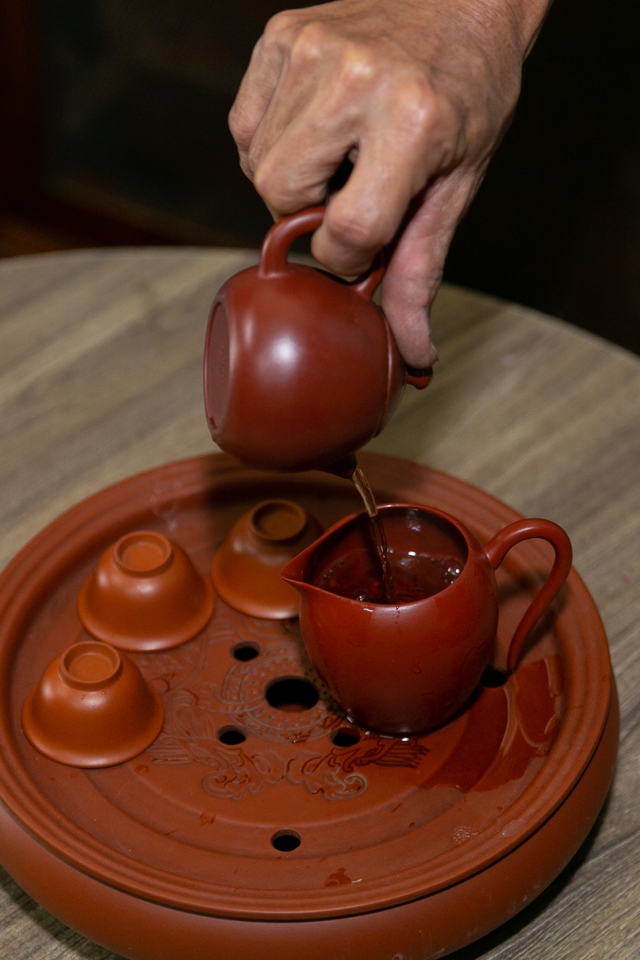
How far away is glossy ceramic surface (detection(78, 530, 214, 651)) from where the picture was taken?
0.90 meters

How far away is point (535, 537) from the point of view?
826 millimetres

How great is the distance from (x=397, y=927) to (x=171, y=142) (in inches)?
87.4

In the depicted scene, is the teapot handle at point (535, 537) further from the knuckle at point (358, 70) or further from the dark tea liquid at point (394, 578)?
the knuckle at point (358, 70)

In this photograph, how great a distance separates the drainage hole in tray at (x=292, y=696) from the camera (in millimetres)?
945

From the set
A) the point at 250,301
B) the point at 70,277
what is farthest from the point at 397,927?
the point at 70,277

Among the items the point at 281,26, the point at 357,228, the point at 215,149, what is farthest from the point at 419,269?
the point at 215,149

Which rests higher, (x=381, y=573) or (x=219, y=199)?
(x=381, y=573)

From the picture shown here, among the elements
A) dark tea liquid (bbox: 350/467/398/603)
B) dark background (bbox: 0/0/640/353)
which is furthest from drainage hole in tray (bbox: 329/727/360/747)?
dark background (bbox: 0/0/640/353)

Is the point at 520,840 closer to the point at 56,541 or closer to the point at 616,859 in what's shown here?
the point at 616,859

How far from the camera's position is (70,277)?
141cm

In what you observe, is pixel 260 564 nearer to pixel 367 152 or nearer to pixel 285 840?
pixel 285 840

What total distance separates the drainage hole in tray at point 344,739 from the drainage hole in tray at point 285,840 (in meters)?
0.09

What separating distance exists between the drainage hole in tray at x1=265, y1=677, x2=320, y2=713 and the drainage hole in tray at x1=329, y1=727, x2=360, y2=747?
8 cm

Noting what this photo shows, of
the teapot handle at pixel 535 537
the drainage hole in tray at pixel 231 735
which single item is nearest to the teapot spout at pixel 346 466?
the teapot handle at pixel 535 537
